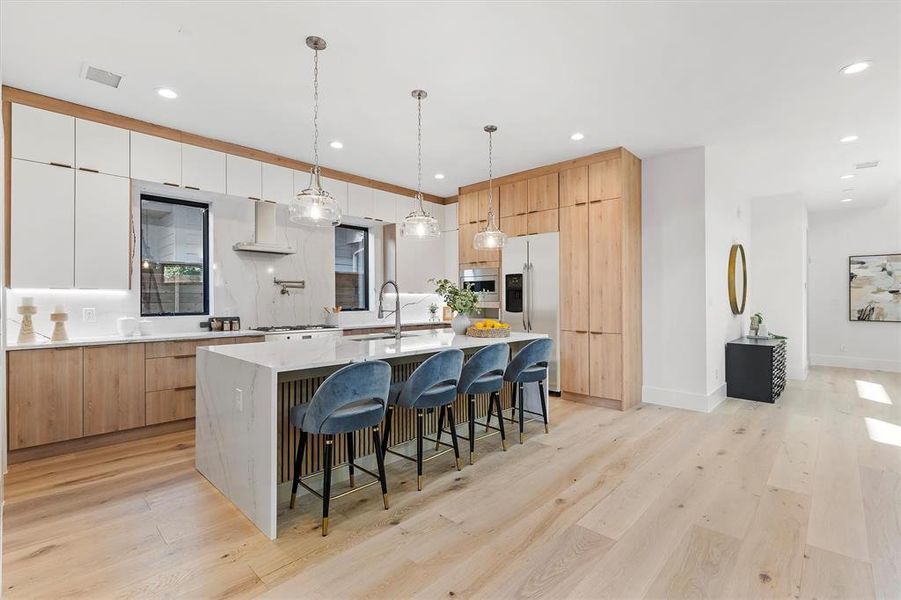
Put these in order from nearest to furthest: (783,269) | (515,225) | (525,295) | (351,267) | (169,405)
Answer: (169,405) < (525,295) < (515,225) < (351,267) < (783,269)

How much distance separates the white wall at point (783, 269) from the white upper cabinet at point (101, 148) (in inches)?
322

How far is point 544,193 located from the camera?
18.0 ft

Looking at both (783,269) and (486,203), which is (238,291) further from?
(783,269)

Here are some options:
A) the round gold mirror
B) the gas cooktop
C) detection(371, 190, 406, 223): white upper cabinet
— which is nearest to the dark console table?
the round gold mirror

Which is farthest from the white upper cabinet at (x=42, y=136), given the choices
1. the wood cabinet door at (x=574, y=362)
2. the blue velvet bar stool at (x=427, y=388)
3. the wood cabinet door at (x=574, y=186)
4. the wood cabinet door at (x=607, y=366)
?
the wood cabinet door at (x=607, y=366)

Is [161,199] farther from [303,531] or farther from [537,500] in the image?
[537,500]

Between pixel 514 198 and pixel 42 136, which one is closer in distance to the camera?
pixel 42 136

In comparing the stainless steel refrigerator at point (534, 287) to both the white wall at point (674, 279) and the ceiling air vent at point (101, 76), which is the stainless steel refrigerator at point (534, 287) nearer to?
the white wall at point (674, 279)

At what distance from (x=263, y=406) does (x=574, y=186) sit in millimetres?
4207

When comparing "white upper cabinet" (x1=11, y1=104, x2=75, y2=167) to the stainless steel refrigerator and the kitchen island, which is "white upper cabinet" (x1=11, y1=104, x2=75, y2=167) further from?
the stainless steel refrigerator

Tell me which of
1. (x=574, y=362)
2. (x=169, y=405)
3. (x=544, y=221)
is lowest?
(x=169, y=405)

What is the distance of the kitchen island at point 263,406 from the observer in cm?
233

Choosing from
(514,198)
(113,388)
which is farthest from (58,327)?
(514,198)

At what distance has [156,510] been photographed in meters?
2.62
